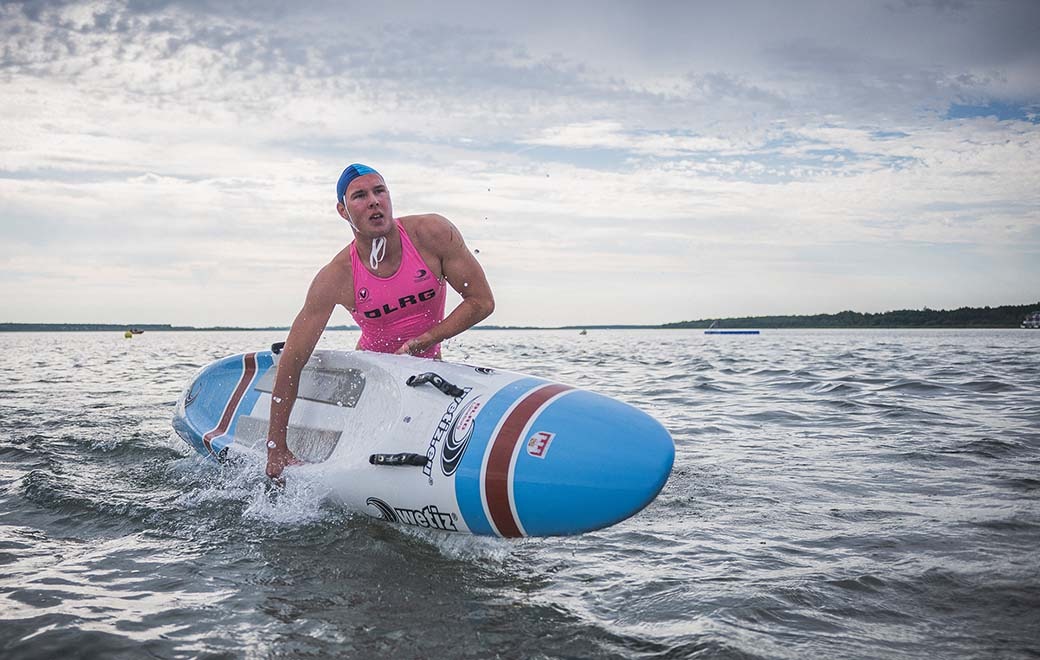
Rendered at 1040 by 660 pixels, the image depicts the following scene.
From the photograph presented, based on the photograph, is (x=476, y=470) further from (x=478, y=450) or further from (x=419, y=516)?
(x=419, y=516)

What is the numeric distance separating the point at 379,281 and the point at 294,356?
77cm

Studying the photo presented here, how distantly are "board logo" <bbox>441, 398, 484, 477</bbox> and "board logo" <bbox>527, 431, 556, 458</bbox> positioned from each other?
1.23 feet

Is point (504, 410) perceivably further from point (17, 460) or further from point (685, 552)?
point (17, 460)

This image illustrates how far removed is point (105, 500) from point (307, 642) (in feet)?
10.5

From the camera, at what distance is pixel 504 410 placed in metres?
4.02

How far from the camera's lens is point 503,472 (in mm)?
3795

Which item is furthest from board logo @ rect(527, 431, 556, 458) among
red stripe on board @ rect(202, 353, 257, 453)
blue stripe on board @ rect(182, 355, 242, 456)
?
blue stripe on board @ rect(182, 355, 242, 456)

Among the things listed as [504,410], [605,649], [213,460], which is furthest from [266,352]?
[605,649]

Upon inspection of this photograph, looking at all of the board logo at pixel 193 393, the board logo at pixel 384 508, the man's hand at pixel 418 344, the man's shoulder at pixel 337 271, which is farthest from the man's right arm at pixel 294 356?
the board logo at pixel 193 393

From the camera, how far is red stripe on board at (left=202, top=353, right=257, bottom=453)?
632 centimetres

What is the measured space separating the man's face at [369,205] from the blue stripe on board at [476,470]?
1.56m

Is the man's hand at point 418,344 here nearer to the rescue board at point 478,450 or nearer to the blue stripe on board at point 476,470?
the rescue board at point 478,450

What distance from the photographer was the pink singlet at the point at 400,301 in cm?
509

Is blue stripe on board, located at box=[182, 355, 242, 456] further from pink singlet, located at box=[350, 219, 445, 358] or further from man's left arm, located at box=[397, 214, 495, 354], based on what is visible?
man's left arm, located at box=[397, 214, 495, 354]
